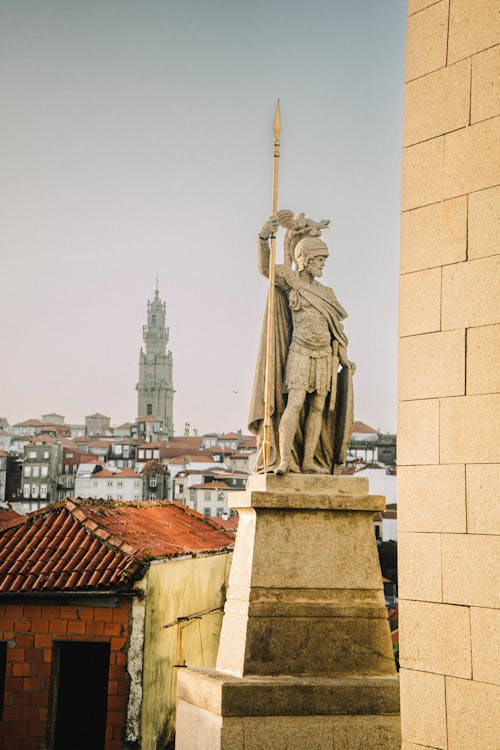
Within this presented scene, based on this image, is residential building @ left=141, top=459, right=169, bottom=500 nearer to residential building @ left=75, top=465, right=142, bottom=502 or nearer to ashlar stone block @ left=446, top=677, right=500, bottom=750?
residential building @ left=75, top=465, right=142, bottom=502

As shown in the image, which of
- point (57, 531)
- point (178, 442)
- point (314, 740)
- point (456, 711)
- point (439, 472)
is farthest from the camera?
point (178, 442)

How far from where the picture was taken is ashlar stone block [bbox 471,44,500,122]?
380 centimetres

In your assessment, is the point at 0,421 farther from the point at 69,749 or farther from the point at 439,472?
the point at 439,472

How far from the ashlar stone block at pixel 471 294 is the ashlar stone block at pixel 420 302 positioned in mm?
45

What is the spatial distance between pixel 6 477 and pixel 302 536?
83997 millimetres

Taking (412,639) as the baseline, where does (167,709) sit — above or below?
below

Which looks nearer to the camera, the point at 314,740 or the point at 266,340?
the point at 314,740

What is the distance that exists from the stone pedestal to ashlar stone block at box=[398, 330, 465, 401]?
2252 mm

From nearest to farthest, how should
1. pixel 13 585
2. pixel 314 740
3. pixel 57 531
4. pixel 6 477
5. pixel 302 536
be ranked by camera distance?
pixel 314 740 → pixel 302 536 → pixel 13 585 → pixel 57 531 → pixel 6 477

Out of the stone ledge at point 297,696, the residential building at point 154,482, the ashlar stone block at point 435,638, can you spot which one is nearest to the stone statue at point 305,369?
the stone ledge at point 297,696

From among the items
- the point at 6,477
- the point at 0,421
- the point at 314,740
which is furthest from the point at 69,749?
the point at 0,421

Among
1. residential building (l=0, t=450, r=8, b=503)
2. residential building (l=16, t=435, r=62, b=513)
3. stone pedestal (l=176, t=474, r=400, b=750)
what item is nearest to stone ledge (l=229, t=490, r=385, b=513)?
stone pedestal (l=176, t=474, r=400, b=750)

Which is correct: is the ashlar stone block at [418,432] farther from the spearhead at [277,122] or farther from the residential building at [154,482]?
the residential building at [154,482]

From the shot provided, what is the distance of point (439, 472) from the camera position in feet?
12.4
